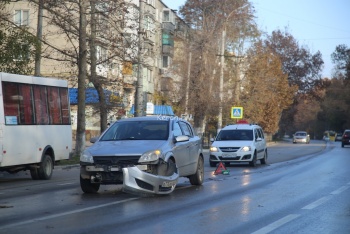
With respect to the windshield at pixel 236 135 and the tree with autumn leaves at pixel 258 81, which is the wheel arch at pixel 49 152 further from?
the tree with autumn leaves at pixel 258 81

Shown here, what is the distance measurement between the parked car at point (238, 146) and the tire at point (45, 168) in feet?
32.4

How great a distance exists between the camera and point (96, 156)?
1443cm

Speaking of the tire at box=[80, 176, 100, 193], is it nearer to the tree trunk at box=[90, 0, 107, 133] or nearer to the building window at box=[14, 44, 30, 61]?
the building window at box=[14, 44, 30, 61]

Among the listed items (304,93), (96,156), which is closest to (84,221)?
(96,156)

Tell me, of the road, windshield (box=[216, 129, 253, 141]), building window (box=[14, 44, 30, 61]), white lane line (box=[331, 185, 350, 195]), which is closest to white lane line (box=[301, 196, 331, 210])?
the road

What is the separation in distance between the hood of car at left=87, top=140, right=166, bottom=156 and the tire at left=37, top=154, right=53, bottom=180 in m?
5.01

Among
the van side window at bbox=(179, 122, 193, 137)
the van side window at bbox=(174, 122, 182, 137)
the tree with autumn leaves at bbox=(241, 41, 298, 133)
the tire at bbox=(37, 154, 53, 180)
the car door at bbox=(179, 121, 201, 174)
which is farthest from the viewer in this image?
the tree with autumn leaves at bbox=(241, 41, 298, 133)

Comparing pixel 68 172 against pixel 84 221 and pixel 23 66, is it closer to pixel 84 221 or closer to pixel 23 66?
pixel 23 66

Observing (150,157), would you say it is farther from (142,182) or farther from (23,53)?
(23,53)

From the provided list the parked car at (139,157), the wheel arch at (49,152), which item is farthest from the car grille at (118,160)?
the wheel arch at (49,152)

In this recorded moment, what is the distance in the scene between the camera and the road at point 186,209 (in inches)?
399

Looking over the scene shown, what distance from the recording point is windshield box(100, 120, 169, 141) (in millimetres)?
15633

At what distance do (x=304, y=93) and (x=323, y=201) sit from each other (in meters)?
78.1

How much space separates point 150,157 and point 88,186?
5.65 feet
